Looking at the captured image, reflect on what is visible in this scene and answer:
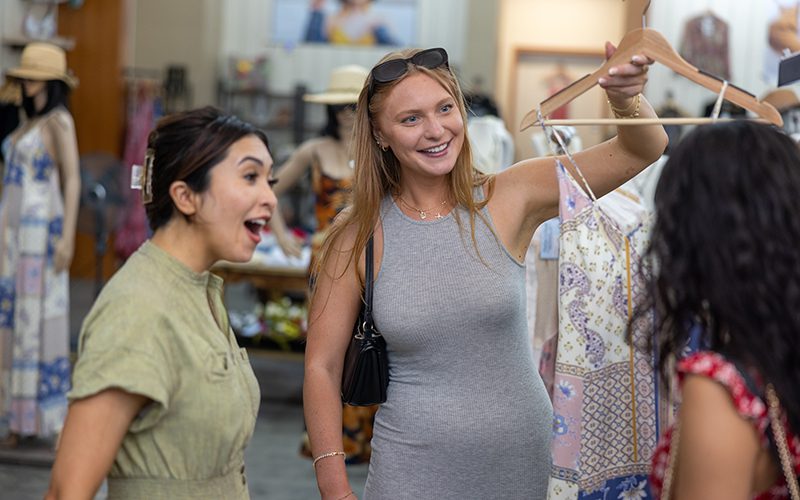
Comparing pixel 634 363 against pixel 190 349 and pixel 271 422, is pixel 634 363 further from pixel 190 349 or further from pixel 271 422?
pixel 271 422

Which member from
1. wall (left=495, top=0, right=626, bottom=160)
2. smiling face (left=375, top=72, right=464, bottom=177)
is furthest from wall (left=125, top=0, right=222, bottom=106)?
smiling face (left=375, top=72, right=464, bottom=177)

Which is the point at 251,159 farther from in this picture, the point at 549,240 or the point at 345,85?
the point at 345,85

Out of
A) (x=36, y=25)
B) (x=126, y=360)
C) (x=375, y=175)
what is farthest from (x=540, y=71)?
(x=126, y=360)

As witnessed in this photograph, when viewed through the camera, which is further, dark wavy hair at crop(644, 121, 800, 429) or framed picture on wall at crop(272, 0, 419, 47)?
framed picture on wall at crop(272, 0, 419, 47)

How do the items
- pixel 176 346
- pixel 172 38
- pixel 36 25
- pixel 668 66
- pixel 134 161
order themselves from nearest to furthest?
pixel 176 346 < pixel 668 66 < pixel 36 25 < pixel 134 161 < pixel 172 38

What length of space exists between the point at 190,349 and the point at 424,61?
920 millimetres

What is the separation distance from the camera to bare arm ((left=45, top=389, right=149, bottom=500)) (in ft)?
5.67

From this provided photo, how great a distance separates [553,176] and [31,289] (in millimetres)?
3753

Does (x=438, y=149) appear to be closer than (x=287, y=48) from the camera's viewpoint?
Yes

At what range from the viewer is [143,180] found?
2.05 meters

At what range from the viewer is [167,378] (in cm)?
182

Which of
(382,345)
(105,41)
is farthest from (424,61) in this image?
(105,41)

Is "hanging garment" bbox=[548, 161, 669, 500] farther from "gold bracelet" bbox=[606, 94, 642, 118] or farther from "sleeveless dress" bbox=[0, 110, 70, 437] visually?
"sleeveless dress" bbox=[0, 110, 70, 437]

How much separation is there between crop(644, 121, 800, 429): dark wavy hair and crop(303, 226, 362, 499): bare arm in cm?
102
